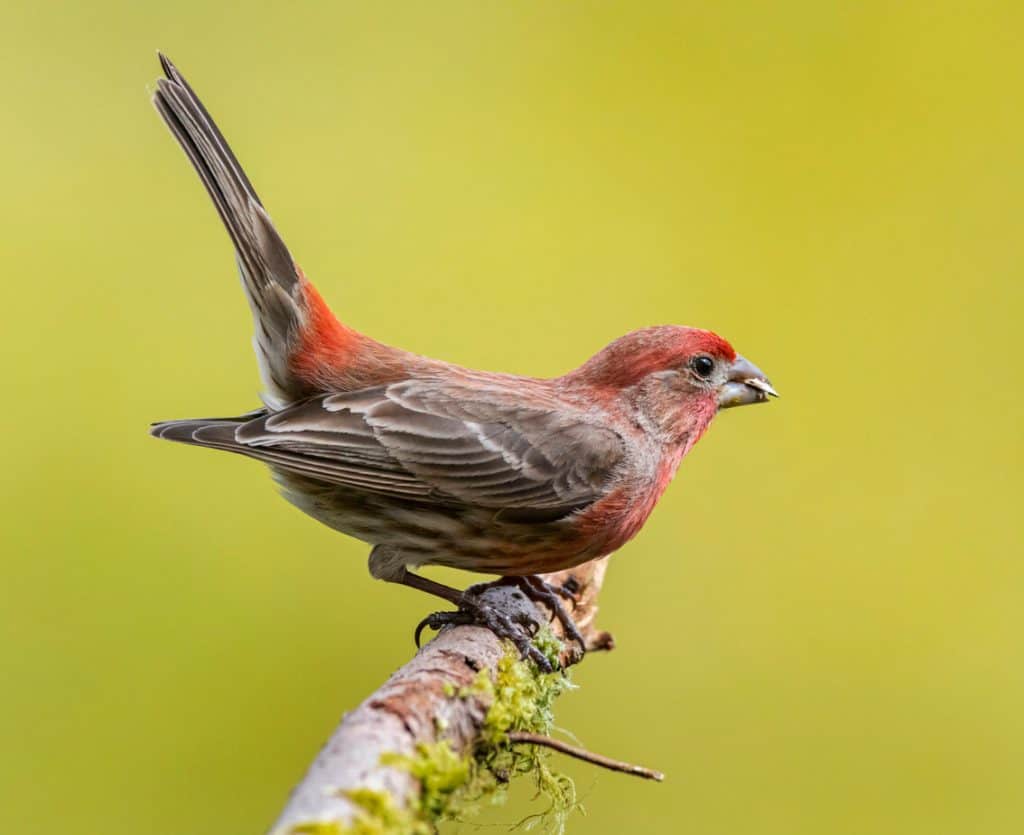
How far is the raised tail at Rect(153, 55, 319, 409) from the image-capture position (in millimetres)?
3777

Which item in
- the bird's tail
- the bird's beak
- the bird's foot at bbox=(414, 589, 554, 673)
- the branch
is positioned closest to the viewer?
the branch

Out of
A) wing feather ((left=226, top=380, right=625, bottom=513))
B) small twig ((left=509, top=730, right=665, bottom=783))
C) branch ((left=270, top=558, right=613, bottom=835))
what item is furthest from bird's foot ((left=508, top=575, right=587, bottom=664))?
small twig ((left=509, top=730, right=665, bottom=783))

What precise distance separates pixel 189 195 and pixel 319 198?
68cm

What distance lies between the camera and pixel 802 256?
574cm

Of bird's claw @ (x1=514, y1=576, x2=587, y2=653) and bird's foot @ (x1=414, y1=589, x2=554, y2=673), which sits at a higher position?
bird's claw @ (x1=514, y1=576, x2=587, y2=653)

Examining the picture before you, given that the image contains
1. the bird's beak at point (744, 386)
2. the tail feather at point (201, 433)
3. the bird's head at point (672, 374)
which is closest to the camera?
the tail feather at point (201, 433)

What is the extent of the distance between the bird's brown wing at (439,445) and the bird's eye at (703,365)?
438 mm

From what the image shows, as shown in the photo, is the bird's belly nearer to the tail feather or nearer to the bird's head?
the tail feather

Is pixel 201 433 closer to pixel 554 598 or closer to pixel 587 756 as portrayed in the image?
pixel 554 598

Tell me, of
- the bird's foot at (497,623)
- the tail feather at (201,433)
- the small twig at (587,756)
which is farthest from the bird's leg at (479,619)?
the small twig at (587,756)

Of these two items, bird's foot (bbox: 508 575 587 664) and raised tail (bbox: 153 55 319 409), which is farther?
raised tail (bbox: 153 55 319 409)

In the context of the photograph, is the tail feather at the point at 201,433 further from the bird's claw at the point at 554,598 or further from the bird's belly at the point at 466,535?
the bird's claw at the point at 554,598

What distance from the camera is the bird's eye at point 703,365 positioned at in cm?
403

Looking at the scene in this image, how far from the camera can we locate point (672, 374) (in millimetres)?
4023
